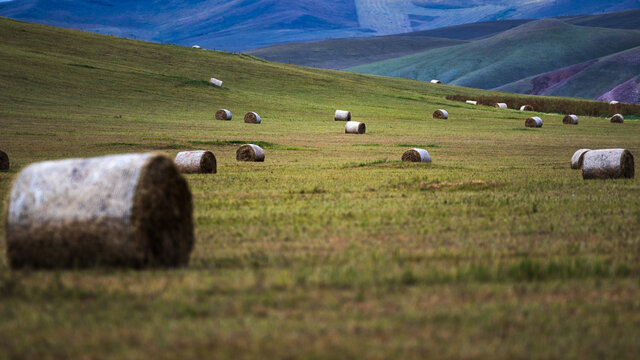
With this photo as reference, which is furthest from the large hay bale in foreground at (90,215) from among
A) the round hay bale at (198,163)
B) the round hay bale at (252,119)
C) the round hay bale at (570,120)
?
the round hay bale at (570,120)

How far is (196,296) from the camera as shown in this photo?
7.09 m

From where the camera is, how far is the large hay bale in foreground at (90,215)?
802 centimetres

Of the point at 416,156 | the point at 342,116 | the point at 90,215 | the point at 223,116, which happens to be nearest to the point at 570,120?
the point at 342,116

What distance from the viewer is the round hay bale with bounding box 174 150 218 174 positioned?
21453 millimetres

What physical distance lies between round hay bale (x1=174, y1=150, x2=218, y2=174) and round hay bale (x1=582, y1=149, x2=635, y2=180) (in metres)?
10.7

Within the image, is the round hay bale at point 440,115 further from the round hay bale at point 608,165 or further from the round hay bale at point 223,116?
the round hay bale at point 608,165

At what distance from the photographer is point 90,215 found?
8.02m

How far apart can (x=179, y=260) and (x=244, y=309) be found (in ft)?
7.66

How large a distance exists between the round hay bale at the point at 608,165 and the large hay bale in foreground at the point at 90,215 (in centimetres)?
1438

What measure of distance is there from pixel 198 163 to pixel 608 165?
11488mm

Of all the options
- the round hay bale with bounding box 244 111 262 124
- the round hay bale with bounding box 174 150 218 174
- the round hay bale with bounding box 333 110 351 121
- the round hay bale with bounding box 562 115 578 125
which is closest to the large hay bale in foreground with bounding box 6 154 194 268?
the round hay bale with bounding box 174 150 218 174

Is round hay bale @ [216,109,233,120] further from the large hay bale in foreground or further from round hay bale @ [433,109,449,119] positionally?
the large hay bale in foreground

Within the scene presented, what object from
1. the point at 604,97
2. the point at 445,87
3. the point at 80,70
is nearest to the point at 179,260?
the point at 80,70

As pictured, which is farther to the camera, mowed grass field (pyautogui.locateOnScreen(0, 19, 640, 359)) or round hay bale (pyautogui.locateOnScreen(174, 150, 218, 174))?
round hay bale (pyautogui.locateOnScreen(174, 150, 218, 174))
